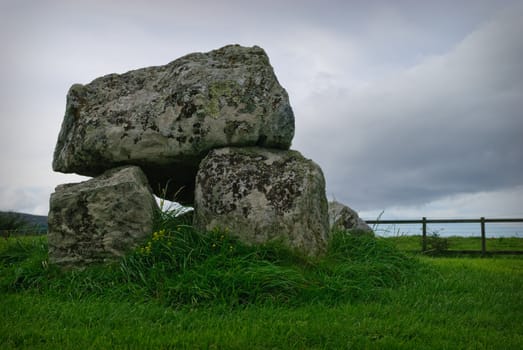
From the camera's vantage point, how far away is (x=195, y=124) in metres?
7.01

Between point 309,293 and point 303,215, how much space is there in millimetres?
1219

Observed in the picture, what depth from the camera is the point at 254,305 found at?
203 inches

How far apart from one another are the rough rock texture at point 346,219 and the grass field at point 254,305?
226 centimetres

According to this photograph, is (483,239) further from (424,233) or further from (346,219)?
(346,219)

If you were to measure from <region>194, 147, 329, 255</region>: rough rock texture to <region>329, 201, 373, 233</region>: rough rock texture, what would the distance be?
2952 mm

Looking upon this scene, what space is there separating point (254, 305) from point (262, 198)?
1.69m

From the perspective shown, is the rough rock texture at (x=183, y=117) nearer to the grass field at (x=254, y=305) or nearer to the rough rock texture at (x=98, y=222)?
the rough rock texture at (x=98, y=222)

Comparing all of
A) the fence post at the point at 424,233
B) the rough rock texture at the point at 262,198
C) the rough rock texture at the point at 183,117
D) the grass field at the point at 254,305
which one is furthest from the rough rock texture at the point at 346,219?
the fence post at the point at 424,233

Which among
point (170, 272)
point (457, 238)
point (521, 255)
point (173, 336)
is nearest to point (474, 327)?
point (173, 336)

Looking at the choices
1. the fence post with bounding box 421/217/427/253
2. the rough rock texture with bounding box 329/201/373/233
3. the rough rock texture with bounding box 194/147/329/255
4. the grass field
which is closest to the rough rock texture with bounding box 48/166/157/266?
the grass field

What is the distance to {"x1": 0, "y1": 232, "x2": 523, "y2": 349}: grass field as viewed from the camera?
4258 millimetres

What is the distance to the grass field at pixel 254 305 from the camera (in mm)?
4258

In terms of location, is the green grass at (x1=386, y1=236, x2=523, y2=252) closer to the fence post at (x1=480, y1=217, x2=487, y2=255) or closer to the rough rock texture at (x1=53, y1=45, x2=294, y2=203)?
the fence post at (x1=480, y1=217, x2=487, y2=255)

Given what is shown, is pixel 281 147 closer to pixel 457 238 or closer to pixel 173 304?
pixel 173 304
